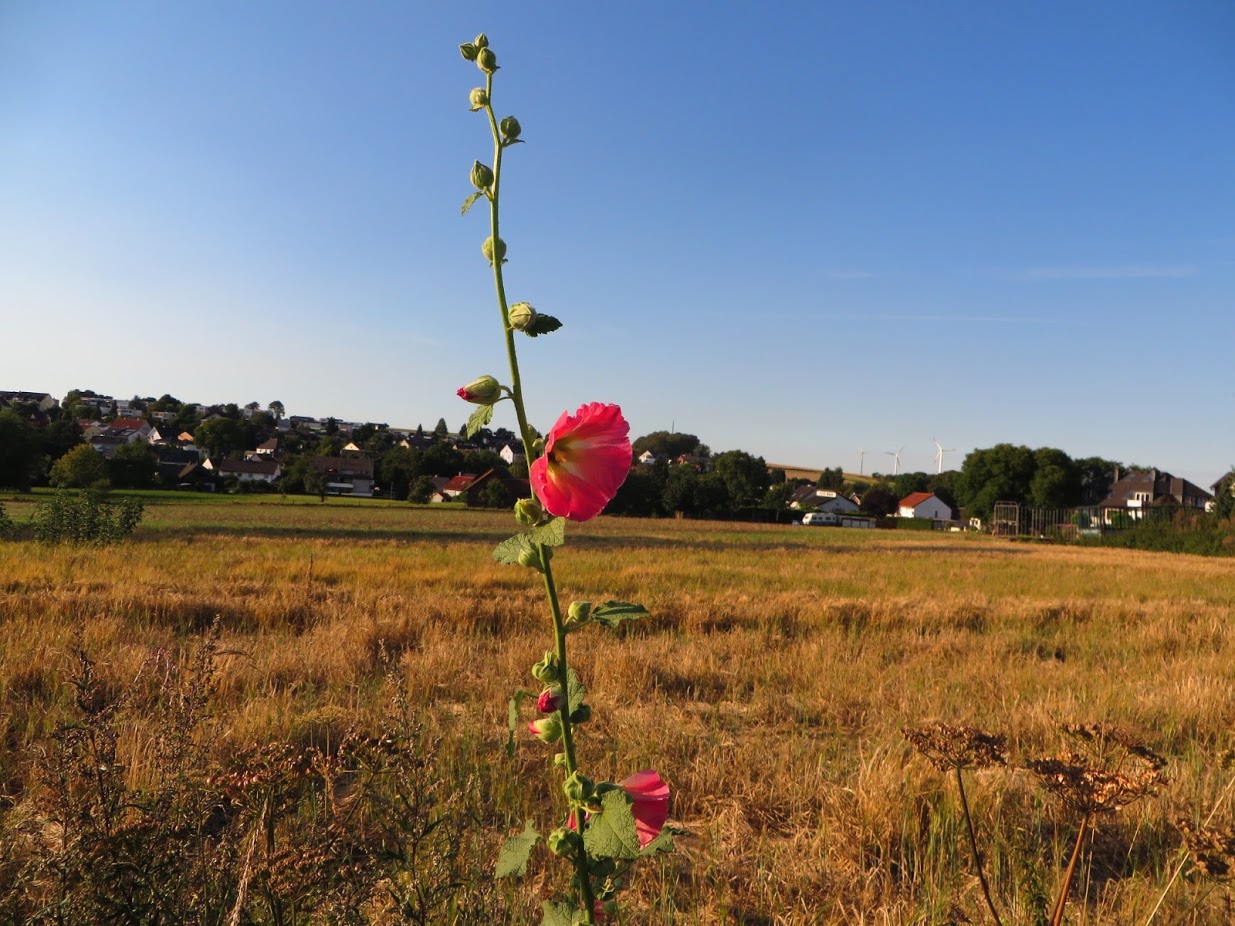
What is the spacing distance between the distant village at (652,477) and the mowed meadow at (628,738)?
3491cm

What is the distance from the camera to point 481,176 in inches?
46.1

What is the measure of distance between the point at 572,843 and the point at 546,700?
23 cm

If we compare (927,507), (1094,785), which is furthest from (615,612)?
(927,507)

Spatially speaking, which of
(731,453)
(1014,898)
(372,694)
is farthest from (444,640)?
(731,453)

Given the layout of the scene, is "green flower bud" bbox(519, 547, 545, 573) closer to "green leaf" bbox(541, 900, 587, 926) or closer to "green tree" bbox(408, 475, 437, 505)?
"green leaf" bbox(541, 900, 587, 926)

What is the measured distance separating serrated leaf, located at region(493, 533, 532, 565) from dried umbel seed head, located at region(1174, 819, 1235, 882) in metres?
2.17

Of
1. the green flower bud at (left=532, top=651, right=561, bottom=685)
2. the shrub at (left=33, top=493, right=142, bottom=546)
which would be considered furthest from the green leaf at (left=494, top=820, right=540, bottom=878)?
the shrub at (left=33, top=493, right=142, bottom=546)

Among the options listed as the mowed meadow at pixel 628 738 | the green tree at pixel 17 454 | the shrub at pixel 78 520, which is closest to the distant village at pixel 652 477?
the green tree at pixel 17 454

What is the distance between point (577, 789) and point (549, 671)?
0.60 feet

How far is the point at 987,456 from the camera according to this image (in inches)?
2736

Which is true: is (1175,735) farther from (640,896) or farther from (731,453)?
(731,453)

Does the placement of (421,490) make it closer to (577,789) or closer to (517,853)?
(517,853)

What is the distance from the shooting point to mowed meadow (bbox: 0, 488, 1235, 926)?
2184mm

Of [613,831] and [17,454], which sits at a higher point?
[17,454]
